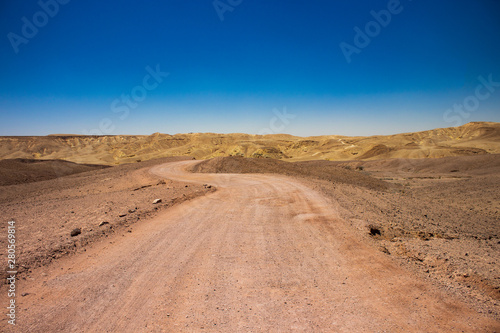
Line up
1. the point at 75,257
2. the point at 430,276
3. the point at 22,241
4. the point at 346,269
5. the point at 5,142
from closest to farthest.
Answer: the point at 430,276 < the point at 346,269 < the point at 75,257 < the point at 22,241 < the point at 5,142

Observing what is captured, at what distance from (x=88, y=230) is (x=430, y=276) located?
9.24m

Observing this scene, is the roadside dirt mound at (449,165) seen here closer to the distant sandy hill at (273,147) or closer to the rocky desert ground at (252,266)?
the distant sandy hill at (273,147)

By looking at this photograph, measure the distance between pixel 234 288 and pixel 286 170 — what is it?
680 inches

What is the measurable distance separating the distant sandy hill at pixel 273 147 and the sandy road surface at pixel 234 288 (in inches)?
2004

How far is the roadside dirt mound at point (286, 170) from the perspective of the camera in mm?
20083

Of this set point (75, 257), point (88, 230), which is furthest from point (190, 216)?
point (75, 257)

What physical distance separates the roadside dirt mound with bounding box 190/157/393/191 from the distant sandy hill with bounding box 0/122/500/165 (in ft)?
109

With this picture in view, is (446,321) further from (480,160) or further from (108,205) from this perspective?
(480,160)

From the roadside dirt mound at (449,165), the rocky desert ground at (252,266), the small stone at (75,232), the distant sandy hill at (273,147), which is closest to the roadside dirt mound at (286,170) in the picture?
the rocky desert ground at (252,266)

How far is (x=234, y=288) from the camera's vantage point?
4.70m

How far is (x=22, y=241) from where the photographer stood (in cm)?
684

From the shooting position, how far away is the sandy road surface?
12.4 feet

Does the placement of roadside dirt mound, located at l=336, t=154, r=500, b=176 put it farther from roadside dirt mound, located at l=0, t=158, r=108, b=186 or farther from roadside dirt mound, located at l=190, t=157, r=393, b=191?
roadside dirt mound, located at l=0, t=158, r=108, b=186

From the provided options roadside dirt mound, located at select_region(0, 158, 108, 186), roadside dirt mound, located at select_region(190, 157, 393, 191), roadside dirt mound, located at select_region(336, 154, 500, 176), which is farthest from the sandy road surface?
roadside dirt mound, located at select_region(336, 154, 500, 176)
